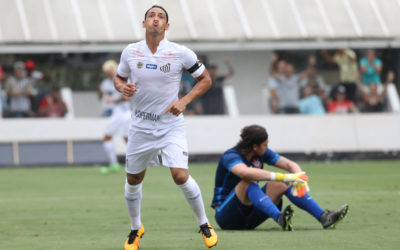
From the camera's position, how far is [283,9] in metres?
26.4

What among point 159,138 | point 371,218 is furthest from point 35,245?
point 371,218

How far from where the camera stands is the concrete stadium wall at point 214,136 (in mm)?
22625

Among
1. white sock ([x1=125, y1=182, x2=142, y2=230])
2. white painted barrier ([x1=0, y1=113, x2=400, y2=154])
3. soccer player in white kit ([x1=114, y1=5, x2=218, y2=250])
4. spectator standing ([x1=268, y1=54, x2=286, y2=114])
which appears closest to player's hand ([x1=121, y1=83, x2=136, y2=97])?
soccer player in white kit ([x1=114, y1=5, x2=218, y2=250])

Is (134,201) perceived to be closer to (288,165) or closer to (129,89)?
(129,89)

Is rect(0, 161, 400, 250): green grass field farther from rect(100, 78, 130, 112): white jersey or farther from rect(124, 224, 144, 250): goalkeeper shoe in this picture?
rect(100, 78, 130, 112): white jersey

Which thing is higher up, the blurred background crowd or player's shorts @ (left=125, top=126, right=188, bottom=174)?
player's shorts @ (left=125, top=126, right=188, bottom=174)

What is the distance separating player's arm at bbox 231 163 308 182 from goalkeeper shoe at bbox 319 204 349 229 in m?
0.75

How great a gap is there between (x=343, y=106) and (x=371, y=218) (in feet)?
45.2

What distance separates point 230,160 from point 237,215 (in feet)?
2.08

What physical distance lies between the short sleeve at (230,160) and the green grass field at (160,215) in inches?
27.9

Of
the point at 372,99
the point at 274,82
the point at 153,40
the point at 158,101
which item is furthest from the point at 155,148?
the point at 372,99

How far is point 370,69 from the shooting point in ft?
81.7

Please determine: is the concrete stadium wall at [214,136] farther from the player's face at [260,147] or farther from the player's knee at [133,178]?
the player's knee at [133,178]

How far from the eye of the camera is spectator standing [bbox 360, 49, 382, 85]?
2489cm
